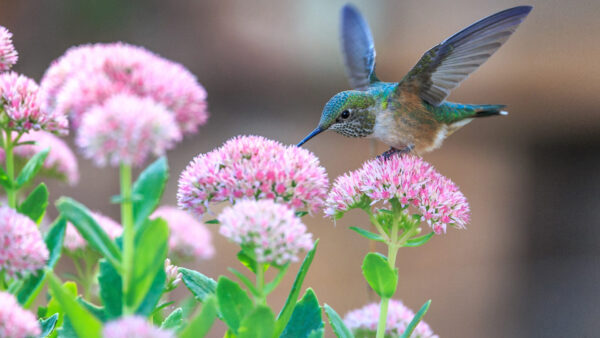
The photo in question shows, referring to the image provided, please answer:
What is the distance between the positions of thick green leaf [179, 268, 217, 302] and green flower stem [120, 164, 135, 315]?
13 cm

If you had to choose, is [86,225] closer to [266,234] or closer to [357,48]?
[266,234]

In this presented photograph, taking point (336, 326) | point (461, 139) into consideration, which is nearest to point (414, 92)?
point (336, 326)

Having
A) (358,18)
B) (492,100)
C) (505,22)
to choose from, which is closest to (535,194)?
(492,100)

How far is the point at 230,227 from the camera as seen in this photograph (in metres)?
0.57

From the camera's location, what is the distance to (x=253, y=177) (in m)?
0.66

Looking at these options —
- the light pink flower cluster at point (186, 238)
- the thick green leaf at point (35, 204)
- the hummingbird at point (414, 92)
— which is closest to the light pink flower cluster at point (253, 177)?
the thick green leaf at point (35, 204)

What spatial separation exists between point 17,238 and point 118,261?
4.1 inches

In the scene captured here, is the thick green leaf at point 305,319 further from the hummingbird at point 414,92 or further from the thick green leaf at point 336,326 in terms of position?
the hummingbird at point 414,92

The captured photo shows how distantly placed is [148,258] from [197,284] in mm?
157

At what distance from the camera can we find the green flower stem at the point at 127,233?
52 cm

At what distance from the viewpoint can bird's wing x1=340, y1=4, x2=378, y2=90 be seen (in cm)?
134

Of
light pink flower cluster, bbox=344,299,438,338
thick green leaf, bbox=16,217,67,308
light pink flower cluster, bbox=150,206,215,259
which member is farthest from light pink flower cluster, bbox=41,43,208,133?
light pink flower cluster, bbox=150,206,215,259

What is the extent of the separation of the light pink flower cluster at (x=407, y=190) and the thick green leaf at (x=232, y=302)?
0.68ft

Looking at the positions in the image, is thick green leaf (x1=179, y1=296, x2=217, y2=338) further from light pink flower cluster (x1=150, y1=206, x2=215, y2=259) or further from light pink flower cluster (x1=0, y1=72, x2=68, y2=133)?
light pink flower cluster (x1=150, y1=206, x2=215, y2=259)
